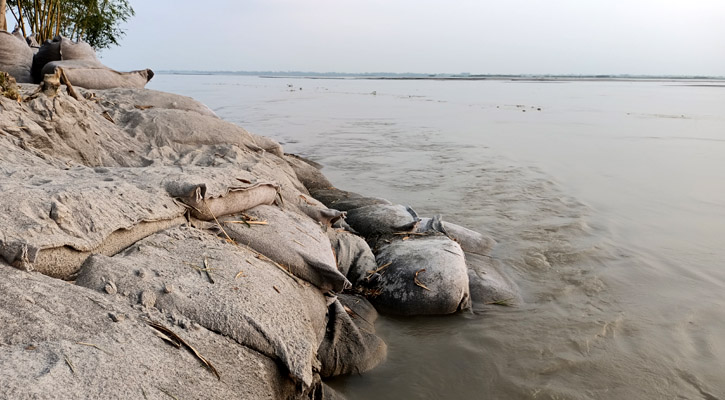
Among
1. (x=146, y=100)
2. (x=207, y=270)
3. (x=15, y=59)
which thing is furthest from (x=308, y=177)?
(x=15, y=59)

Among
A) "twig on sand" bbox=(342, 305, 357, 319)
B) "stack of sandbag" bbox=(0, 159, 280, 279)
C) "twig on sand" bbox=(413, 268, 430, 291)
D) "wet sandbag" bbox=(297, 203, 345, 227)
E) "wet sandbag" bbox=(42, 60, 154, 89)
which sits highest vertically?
"wet sandbag" bbox=(42, 60, 154, 89)

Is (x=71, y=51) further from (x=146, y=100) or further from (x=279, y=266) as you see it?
(x=279, y=266)

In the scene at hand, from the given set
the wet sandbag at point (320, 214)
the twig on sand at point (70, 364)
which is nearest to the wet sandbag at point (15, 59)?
the wet sandbag at point (320, 214)

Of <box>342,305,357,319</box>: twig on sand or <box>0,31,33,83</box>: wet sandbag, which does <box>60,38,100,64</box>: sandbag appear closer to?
<box>0,31,33,83</box>: wet sandbag

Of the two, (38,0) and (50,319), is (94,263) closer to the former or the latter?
(50,319)

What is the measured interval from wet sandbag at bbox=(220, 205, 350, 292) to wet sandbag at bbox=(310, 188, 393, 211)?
82.9 inches

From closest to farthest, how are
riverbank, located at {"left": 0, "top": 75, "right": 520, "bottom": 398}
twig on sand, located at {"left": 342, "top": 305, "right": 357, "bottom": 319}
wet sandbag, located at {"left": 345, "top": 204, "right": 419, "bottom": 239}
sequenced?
riverbank, located at {"left": 0, "top": 75, "right": 520, "bottom": 398} < twig on sand, located at {"left": 342, "top": 305, "right": 357, "bottom": 319} < wet sandbag, located at {"left": 345, "top": 204, "right": 419, "bottom": 239}

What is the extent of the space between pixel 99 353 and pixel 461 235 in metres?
4.06

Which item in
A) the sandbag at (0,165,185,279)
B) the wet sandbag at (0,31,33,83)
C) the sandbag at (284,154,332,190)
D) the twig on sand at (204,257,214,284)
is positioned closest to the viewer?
the sandbag at (0,165,185,279)

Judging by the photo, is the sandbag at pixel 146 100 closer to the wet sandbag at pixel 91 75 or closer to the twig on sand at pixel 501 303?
the wet sandbag at pixel 91 75

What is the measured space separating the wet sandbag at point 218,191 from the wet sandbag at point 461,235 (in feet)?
5.51

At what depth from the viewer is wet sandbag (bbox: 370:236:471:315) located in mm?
4215

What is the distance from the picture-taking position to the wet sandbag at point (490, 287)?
4492 mm

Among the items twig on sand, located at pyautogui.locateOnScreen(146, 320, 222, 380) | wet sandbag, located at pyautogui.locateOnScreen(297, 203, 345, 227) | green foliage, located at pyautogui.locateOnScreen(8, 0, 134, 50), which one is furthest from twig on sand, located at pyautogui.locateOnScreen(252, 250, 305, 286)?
green foliage, located at pyautogui.locateOnScreen(8, 0, 134, 50)
